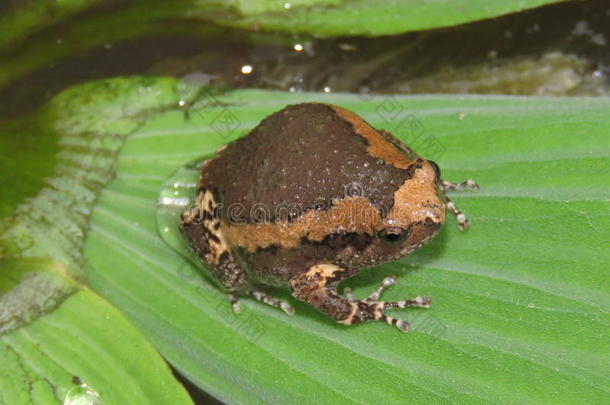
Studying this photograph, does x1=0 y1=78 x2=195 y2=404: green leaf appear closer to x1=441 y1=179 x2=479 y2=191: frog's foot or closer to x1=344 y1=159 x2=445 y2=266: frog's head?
x1=344 y1=159 x2=445 y2=266: frog's head

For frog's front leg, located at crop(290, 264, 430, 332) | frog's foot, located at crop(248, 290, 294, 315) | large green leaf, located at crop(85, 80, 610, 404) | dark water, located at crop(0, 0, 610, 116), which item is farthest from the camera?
dark water, located at crop(0, 0, 610, 116)

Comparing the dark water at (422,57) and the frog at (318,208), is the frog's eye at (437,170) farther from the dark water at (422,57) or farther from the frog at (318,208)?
the dark water at (422,57)

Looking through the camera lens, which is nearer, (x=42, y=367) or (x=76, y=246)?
(x=42, y=367)

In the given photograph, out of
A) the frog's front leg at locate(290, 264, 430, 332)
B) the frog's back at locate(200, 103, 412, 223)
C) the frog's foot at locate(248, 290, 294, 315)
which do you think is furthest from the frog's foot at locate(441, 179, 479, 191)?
the frog's foot at locate(248, 290, 294, 315)

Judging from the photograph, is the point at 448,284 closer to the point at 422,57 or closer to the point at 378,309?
the point at 378,309

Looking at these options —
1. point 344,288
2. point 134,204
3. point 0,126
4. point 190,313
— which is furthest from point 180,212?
point 0,126

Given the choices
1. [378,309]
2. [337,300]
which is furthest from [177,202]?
[378,309]

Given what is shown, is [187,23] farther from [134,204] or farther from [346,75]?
[134,204]
